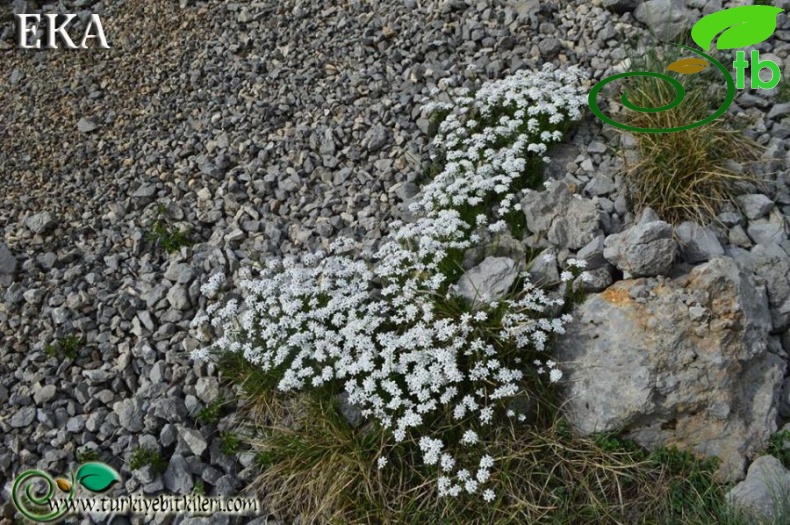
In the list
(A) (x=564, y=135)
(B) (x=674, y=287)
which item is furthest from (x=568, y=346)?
(A) (x=564, y=135)

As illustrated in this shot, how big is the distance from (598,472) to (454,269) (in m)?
1.61

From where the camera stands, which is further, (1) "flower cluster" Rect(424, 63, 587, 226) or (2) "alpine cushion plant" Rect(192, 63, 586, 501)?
(1) "flower cluster" Rect(424, 63, 587, 226)

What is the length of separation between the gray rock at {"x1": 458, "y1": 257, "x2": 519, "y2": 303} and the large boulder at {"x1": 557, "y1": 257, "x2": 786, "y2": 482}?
25.0 inches

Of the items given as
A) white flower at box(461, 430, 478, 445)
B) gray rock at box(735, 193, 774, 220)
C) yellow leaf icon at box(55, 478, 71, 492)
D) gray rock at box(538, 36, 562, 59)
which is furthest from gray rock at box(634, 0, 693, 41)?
yellow leaf icon at box(55, 478, 71, 492)

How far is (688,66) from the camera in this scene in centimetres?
585

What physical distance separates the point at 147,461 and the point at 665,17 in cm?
567

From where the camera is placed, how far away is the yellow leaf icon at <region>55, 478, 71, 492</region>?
4508 mm

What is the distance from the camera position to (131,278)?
5691 millimetres

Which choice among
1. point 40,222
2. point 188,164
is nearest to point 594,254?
point 188,164

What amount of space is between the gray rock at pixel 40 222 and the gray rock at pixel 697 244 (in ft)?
16.8

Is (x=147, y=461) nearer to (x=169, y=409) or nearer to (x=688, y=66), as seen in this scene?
(x=169, y=409)

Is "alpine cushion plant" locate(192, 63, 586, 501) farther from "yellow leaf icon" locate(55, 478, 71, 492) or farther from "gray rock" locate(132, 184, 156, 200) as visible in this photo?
"gray rock" locate(132, 184, 156, 200)

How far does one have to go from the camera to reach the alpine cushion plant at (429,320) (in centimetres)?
425

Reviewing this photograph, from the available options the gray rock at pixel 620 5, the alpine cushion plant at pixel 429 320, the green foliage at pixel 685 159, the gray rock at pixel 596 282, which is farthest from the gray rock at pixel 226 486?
the gray rock at pixel 620 5
